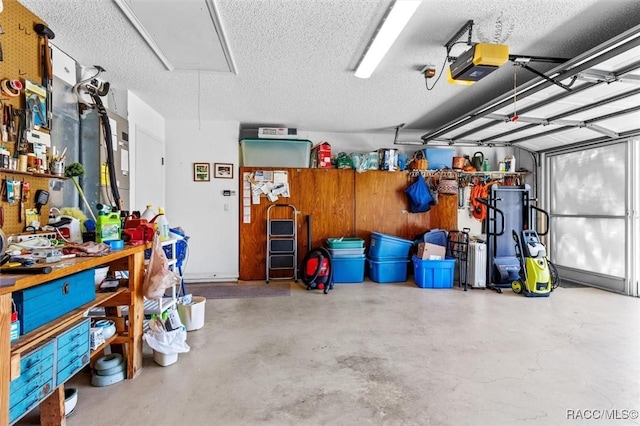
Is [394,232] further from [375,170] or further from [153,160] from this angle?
[153,160]

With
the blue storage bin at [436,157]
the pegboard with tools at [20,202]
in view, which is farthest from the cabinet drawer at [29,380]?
the blue storage bin at [436,157]

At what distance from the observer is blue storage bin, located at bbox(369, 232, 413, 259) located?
198 inches

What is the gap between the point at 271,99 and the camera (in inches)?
156

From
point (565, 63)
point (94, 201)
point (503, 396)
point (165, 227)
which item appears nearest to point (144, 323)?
point (165, 227)

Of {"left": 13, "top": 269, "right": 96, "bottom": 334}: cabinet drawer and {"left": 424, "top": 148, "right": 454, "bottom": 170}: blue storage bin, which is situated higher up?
{"left": 424, "top": 148, "right": 454, "bottom": 170}: blue storage bin

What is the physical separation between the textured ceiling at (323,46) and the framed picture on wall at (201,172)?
37.0 inches

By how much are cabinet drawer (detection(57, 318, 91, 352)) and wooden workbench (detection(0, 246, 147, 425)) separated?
0.13 ft

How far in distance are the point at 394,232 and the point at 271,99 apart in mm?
3062

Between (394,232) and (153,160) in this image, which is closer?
(153,160)

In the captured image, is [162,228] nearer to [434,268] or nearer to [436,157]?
[434,268]

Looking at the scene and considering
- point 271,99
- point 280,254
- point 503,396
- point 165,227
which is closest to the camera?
point 503,396

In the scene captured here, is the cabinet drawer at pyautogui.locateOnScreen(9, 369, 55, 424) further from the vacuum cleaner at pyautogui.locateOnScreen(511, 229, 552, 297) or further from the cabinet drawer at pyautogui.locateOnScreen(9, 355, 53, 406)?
the vacuum cleaner at pyautogui.locateOnScreen(511, 229, 552, 297)

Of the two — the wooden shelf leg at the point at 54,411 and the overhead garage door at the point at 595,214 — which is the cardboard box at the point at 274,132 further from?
the overhead garage door at the point at 595,214

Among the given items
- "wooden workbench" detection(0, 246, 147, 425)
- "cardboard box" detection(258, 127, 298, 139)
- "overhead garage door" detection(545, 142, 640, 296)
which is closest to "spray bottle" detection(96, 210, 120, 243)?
"wooden workbench" detection(0, 246, 147, 425)
